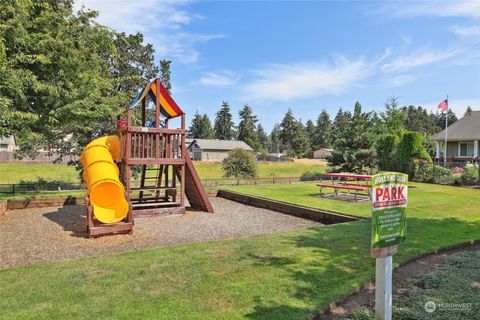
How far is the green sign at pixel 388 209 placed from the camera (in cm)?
322

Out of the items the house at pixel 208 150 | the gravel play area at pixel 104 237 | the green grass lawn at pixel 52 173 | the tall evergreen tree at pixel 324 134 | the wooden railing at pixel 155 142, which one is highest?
the tall evergreen tree at pixel 324 134

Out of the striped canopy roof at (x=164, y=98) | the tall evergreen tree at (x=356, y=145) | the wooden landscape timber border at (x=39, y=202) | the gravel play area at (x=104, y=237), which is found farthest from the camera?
the tall evergreen tree at (x=356, y=145)

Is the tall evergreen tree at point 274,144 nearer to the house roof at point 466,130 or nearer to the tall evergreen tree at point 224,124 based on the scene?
the tall evergreen tree at point 224,124

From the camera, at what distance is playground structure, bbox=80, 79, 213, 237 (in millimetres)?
8991

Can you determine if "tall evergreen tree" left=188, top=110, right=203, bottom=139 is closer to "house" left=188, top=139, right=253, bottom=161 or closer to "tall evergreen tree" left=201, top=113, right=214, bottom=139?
"tall evergreen tree" left=201, top=113, right=214, bottom=139

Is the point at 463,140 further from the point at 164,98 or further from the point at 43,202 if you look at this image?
the point at 43,202

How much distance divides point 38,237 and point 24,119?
18.2ft

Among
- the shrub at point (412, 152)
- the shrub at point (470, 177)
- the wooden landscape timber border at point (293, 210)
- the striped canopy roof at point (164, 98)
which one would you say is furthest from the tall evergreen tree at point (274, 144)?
the striped canopy roof at point (164, 98)

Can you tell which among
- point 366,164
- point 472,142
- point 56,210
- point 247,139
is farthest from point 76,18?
point 247,139

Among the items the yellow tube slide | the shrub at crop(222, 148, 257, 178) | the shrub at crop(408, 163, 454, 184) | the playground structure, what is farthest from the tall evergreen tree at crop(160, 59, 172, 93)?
the shrub at crop(408, 163, 454, 184)

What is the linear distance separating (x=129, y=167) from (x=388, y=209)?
8.91 metres

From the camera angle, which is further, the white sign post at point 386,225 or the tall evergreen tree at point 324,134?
the tall evergreen tree at point 324,134

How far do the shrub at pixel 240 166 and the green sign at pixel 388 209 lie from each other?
22700 millimetres

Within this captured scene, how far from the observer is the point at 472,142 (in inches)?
1353
